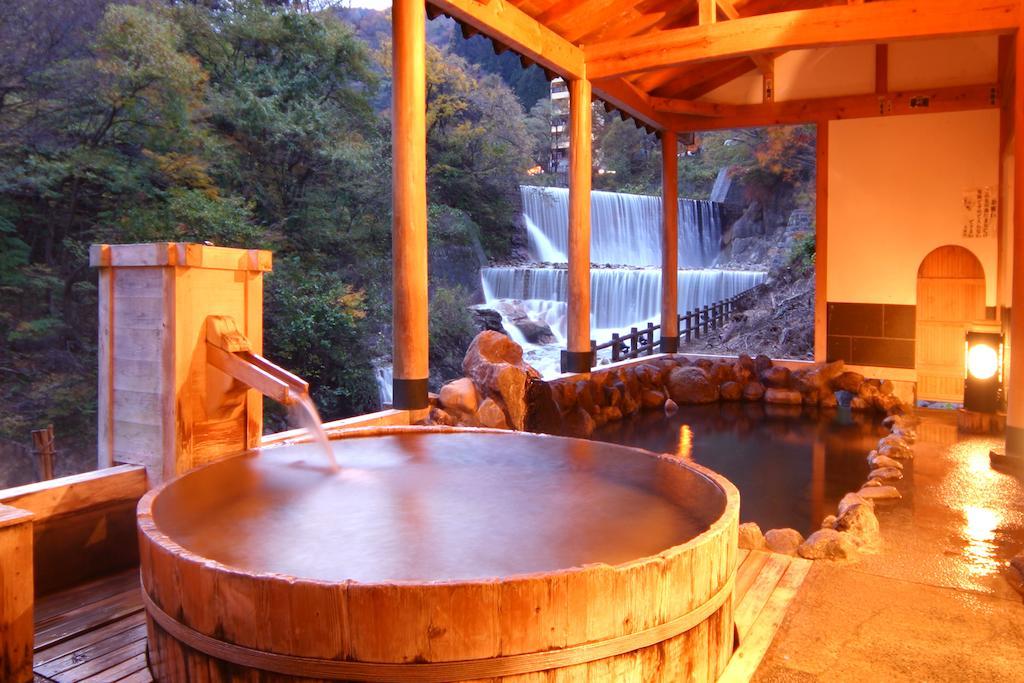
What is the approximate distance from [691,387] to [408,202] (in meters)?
4.40

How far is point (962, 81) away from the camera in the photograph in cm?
734

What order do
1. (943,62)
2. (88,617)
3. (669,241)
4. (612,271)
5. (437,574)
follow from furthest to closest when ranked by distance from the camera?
(612,271), (669,241), (943,62), (88,617), (437,574)

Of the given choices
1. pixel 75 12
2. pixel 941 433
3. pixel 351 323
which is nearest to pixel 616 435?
pixel 941 433

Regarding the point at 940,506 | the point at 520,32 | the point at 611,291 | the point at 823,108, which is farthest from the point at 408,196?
the point at 611,291

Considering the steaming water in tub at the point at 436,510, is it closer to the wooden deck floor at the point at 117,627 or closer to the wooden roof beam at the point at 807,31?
the wooden deck floor at the point at 117,627

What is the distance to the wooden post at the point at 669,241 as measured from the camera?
897 centimetres

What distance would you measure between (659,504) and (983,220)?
677 centimetres

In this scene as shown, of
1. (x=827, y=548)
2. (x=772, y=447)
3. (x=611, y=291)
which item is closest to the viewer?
(x=827, y=548)

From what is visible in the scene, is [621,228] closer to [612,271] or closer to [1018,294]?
[612,271]

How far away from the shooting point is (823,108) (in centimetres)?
802

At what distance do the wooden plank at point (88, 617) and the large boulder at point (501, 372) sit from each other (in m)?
3.21

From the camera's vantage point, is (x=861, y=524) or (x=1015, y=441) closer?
(x=861, y=524)

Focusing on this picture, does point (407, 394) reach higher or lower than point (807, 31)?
lower

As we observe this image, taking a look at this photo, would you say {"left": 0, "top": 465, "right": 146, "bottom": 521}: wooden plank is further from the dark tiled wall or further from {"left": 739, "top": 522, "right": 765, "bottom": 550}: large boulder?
the dark tiled wall
